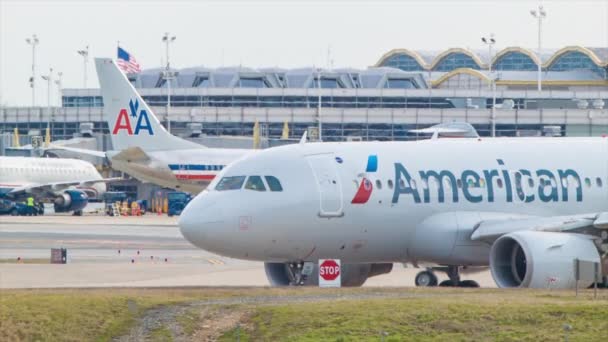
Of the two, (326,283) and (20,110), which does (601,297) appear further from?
(20,110)

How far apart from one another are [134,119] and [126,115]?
1.61 ft

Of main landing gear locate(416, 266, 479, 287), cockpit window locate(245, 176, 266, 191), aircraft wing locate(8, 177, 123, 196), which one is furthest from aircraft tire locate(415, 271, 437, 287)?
aircraft wing locate(8, 177, 123, 196)

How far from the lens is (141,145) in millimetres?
83062

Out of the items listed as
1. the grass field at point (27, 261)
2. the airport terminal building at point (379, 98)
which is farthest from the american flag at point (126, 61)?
the grass field at point (27, 261)

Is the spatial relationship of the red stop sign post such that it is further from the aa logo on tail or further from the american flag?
the american flag

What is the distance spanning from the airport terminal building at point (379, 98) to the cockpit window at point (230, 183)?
75301 mm

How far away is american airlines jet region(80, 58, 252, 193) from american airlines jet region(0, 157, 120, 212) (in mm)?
23521

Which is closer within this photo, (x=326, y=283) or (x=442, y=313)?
(x=442, y=313)

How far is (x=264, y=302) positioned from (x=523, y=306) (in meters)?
5.42

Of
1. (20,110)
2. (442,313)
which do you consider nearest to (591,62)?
(20,110)

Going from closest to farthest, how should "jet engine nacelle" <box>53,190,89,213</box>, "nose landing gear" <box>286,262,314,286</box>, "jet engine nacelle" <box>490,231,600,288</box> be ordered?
"jet engine nacelle" <box>490,231,600,288</box> < "nose landing gear" <box>286,262,314,286</box> < "jet engine nacelle" <box>53,190,89,213</box>

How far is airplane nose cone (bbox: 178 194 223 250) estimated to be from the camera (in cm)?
3756

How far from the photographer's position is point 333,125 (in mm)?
140750

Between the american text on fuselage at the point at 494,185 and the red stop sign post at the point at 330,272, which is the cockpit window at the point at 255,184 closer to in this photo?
the red stop sign post at the point at 330,272
